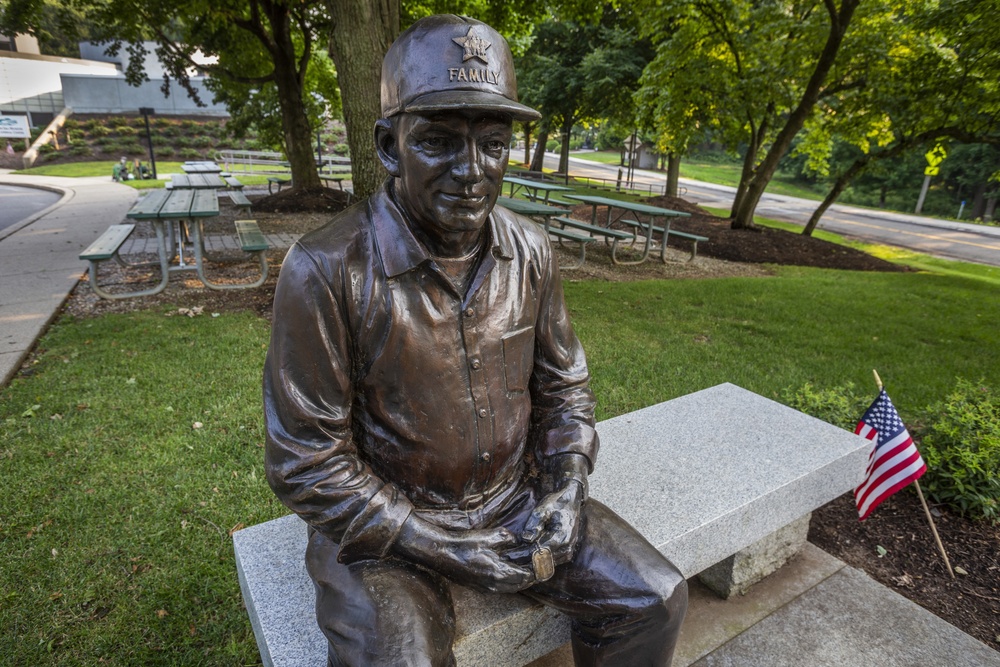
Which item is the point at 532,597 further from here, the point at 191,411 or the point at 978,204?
the point at 978,204

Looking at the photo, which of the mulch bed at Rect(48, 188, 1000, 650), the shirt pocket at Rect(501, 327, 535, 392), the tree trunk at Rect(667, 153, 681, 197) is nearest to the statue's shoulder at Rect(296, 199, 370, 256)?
the shirt pocket at Rect(501, 327, 535, 392)

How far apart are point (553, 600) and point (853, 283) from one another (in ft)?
33.0

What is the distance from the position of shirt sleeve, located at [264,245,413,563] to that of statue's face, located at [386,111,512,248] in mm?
348

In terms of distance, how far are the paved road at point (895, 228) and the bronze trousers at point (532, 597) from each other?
18545 mm

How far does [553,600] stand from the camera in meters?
1.89

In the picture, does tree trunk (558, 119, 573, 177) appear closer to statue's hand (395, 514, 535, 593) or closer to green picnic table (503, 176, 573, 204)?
green picnic table (503, 176, 573, 204)

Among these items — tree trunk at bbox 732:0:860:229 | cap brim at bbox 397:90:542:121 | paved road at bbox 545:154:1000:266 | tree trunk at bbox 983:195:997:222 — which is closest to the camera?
cap brim at bbox 397:90:542:121

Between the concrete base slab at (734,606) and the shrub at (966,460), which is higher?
the shrub at (966,460)

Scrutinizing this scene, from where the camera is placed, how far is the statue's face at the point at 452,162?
1555 mm

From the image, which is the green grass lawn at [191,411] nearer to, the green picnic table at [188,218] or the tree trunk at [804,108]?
the green picnic table at [188,218]

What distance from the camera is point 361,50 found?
580cm

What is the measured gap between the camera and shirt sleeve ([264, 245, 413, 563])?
1626 mm

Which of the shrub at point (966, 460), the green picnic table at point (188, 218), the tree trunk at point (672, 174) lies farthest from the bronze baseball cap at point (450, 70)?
the tree trunk at point (672, 174)

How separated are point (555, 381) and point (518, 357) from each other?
238 millimetres
